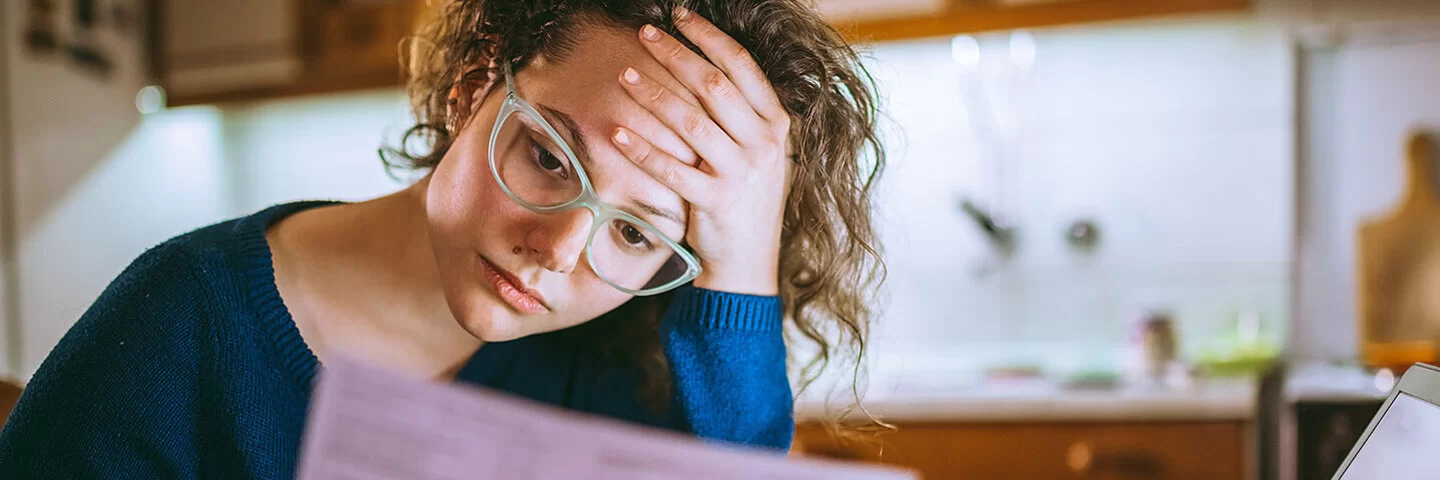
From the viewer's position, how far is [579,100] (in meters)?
0.75

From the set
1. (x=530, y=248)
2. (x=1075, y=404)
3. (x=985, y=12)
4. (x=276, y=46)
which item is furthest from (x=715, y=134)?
(x=276, y=46)

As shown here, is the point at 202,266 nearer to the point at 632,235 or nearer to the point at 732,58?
the point at 632,235

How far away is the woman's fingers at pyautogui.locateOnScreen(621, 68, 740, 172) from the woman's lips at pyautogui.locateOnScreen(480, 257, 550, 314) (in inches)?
6.1

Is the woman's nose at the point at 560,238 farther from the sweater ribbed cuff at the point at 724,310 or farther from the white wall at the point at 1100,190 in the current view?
the white wall at the point at 1100,190

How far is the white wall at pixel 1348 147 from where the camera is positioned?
232cm

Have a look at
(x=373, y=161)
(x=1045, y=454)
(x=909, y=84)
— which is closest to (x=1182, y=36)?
(x=909, y=84)

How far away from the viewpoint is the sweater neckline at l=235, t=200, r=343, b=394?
835mm

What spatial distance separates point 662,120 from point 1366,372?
1942mm

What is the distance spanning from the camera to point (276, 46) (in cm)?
301

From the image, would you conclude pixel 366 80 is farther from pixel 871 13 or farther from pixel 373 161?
pixel 871 13

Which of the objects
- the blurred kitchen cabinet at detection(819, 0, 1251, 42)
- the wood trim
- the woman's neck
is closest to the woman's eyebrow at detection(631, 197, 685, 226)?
the woman's neck

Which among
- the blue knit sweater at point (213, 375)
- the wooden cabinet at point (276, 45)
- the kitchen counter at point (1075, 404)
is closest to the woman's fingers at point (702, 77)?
the blue knit sweater at point (213, 375)

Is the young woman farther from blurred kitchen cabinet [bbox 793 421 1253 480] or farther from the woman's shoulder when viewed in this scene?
blurred kitchen cabinet [bbox 793 421 1253 480]

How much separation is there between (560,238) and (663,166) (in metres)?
0.09
